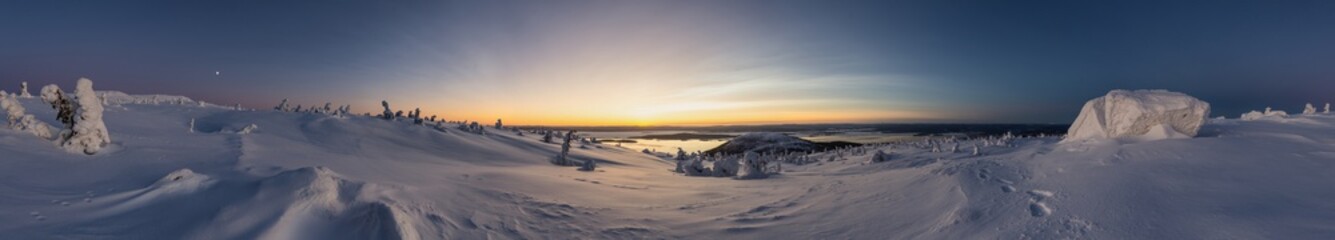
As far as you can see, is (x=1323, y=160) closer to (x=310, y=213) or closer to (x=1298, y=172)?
(x=1298, y=172)

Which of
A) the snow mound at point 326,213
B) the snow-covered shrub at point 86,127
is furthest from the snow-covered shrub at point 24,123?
the snow mound at point 326,213

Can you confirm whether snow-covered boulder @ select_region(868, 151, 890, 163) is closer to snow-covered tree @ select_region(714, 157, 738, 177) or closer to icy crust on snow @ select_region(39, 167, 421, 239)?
snow-covered tree @ select_region(714, 157, 738, 177)

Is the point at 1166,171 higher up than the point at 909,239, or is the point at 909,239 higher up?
the point at 1166,171

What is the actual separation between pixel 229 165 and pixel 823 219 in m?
7.91

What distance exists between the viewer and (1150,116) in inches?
353

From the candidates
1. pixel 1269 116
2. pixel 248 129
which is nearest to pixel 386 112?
pixel 248 129

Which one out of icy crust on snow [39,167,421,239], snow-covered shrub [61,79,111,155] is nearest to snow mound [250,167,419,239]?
icy crust on snow [39,167,421,239]

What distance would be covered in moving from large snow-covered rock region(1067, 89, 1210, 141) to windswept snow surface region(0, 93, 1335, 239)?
1.36 ft

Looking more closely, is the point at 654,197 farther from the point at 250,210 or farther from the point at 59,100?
the point at 59,100

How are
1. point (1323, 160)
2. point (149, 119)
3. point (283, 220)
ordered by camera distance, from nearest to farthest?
point (283, 220) → point (1323, 160) → point (149, 119)

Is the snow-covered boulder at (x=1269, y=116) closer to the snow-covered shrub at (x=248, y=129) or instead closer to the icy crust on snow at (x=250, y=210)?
the icy crust on snow at (x=250, y=210)

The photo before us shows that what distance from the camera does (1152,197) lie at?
5551mm

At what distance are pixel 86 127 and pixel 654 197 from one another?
7.97 m

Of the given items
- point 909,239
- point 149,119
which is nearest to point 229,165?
point 149,119
